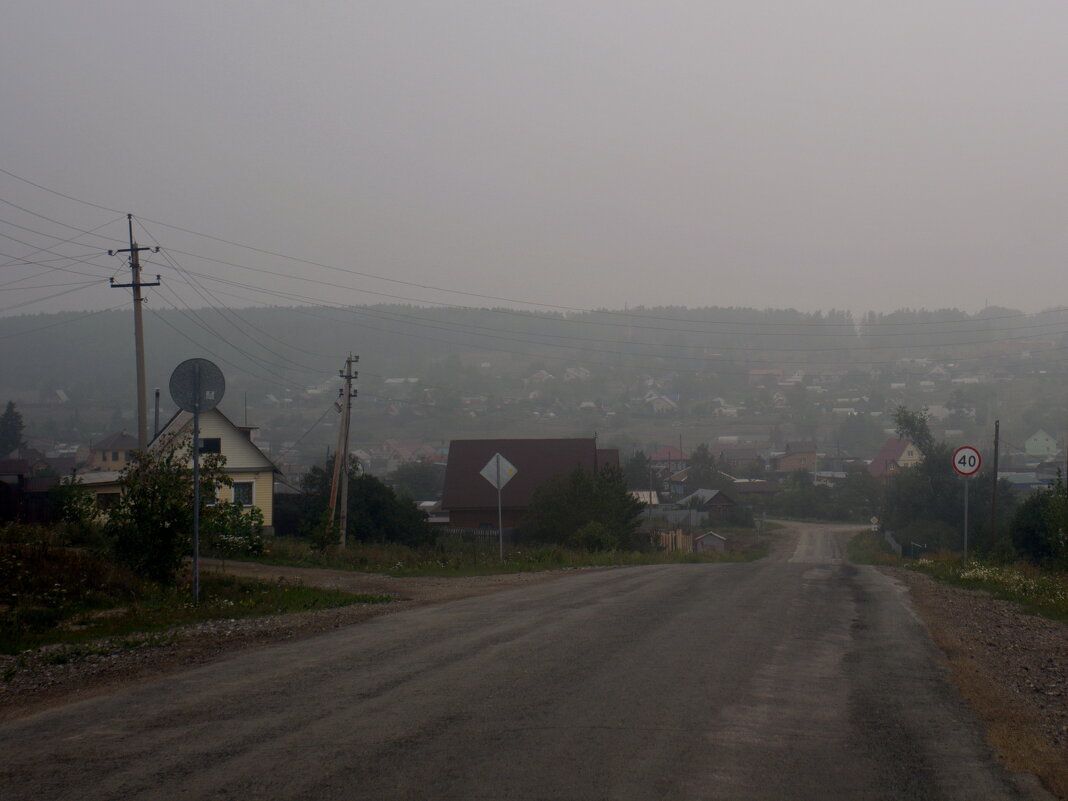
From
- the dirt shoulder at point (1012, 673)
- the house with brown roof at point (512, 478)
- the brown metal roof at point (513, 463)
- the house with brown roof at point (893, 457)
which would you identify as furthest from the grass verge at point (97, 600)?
the house with brown roof at point (893, 457)

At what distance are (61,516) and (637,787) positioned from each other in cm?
2151

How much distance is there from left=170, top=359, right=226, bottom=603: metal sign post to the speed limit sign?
16.5 metres

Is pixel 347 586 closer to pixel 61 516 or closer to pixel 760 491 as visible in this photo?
pixel 61 516

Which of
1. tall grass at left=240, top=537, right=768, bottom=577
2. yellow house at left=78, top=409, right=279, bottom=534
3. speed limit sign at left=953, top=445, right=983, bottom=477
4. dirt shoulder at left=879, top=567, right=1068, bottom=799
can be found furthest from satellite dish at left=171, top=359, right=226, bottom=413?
yellow house at left=78, top=409, right=279, bottom=534

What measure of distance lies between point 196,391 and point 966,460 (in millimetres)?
17171

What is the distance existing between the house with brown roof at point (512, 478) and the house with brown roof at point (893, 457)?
31.7 metres

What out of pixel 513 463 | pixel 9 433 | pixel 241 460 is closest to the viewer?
pixel 241 460

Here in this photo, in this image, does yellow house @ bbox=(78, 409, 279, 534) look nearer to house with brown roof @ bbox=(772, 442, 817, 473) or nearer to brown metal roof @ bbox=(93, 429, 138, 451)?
brown metal roof @ bbox=(93, 429, 138, 451)

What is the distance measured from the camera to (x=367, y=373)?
113 meters

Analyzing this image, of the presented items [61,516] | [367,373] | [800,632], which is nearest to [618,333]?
[367,373]

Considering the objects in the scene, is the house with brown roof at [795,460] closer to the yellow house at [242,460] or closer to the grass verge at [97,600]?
the yellow house at [242,460]

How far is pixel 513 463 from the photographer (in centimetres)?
5191

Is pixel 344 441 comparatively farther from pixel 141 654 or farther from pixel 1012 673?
pixel 1012 673

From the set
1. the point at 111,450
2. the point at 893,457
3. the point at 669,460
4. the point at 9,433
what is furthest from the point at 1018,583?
the point at 669,460
